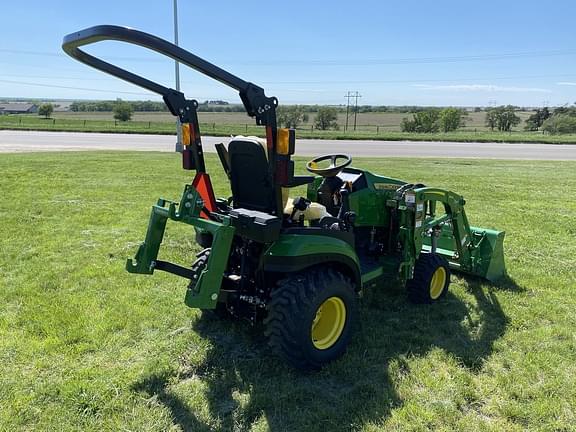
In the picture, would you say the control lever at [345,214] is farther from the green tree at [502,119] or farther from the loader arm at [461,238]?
the green tree at [502,119]

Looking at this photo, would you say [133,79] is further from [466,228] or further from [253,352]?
[466,228]

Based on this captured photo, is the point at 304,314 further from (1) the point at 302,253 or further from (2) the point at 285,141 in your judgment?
(2) the point at 285,141

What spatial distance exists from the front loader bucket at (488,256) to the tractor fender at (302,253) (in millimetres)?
2363

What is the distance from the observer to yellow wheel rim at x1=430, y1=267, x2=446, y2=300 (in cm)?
474

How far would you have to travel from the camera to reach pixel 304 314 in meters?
3.22

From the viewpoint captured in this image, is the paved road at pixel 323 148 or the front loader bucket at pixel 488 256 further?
the paved road at pixel 323 148

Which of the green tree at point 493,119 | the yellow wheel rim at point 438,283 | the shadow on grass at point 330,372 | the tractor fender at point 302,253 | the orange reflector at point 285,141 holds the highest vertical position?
the green tree at point 493,119

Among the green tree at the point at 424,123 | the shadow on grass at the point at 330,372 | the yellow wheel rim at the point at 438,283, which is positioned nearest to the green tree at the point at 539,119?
the green tree at the point at 424,123

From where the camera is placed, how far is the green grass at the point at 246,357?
296cm

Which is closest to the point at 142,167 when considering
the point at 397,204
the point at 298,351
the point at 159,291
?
the point at 159,291

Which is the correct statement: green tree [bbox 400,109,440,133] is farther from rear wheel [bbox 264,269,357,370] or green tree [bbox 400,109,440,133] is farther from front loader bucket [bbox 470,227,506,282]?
rear wheel [bbox 264,269,357,370]

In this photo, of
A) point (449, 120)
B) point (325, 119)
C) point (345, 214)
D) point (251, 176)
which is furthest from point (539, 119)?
point (251, 176)

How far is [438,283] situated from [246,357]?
2.25 metres

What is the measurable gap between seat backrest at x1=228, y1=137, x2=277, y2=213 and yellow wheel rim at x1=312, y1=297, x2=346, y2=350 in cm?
89
